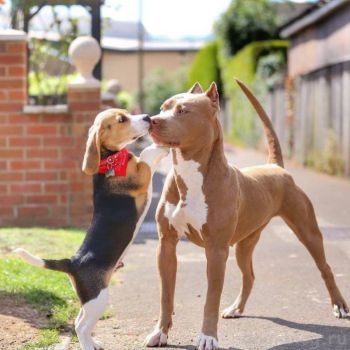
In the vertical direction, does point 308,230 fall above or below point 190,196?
below

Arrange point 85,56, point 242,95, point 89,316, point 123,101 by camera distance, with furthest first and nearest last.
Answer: point 242,95, point 123,101, point 85,56, point 89,316

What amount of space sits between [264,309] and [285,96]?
16.1m

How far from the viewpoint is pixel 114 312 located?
5.99m

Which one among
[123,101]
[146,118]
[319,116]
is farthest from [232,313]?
[123,101]

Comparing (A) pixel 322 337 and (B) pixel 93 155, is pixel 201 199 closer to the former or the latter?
(B) pixel 93 155

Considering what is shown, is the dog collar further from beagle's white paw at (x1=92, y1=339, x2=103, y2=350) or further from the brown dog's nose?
beagle's white paw at (x1=92, y1=339, x2=103, y2=350)

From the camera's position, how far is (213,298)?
4805 mm

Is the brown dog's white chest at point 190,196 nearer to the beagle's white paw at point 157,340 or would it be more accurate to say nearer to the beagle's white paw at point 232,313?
the beagle's white paw at point 157,340

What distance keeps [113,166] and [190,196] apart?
568 millimetres

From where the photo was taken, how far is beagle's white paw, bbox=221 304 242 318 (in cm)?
579

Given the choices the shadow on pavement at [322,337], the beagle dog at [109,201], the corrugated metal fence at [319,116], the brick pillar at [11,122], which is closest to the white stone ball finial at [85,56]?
the brick pillar at [11,122]

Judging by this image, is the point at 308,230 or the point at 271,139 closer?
the point at 308,230

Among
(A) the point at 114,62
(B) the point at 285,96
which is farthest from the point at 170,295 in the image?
(A) the point at 114,62

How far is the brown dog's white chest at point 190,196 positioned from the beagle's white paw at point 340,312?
144cm
